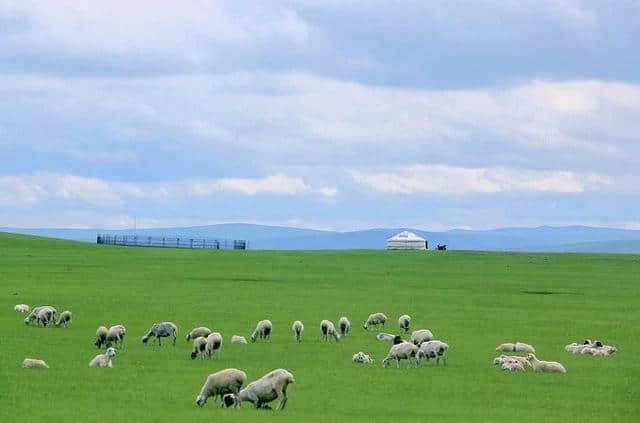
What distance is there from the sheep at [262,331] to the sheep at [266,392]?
41.8ft

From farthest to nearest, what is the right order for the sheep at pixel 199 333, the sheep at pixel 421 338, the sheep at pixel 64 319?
the sheep at pixel 64 319 → the sheep at pixel 199 333 → the sheep at pixel 421 338

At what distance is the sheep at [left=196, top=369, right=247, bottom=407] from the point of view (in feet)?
78.4

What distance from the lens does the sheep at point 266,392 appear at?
2338cm

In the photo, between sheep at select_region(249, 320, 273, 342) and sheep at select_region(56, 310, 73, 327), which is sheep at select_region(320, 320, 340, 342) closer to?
sheep at select_region(249, 320, 273, 342)

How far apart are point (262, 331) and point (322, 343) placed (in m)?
1.76

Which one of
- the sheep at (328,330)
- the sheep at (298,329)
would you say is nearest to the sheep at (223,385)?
the sheep at (298,329)

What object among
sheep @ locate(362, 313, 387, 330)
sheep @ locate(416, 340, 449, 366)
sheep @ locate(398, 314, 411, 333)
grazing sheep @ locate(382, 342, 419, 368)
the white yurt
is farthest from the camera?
the white yurt

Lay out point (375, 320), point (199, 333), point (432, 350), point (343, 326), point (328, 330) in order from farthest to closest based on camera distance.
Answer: point (375, 320)
point (343, 326)
point (328, 330)
point (199, 333)
point (432, 350)

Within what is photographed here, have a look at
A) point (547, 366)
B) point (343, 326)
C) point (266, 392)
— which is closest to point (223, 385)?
point (266, 392)

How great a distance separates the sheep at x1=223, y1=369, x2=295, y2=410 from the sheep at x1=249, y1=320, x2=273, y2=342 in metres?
12.7

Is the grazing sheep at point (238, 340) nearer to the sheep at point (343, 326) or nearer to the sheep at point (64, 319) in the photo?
the sheep at point (343, 326)

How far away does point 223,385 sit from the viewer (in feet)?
78.5

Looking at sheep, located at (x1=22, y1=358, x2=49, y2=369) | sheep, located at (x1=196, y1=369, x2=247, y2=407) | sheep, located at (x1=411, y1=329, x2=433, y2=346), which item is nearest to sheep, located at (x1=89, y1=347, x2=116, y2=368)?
sheep, located at (x1=22, y1=358, x2=49, y2=369)

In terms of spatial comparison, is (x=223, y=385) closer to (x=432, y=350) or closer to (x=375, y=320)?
(x=432, y=350)
